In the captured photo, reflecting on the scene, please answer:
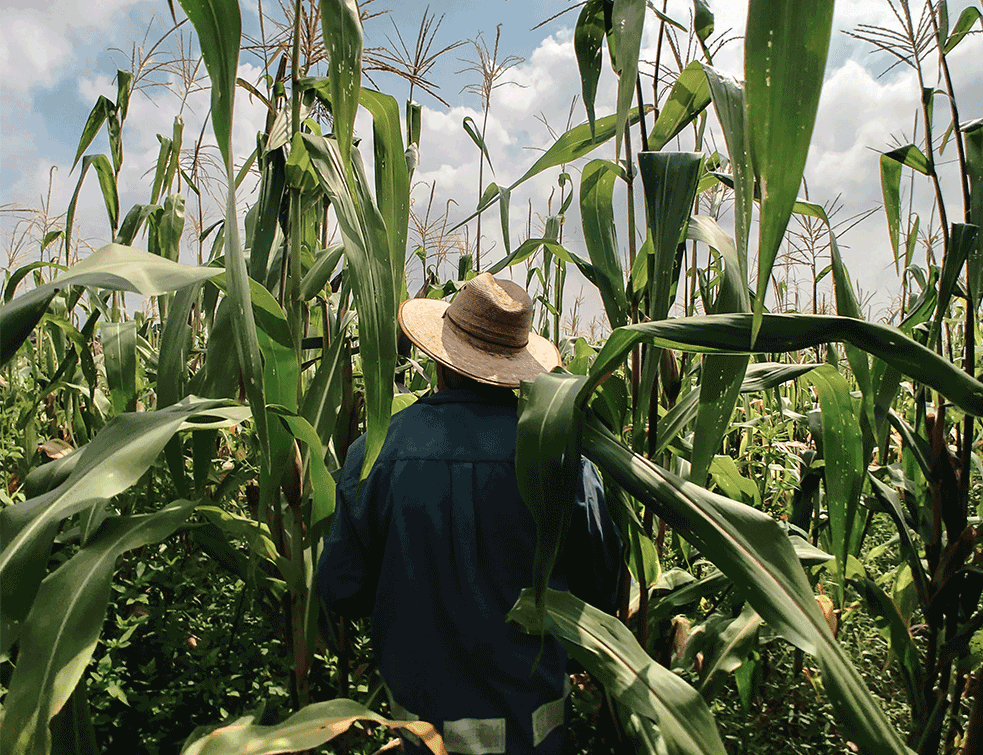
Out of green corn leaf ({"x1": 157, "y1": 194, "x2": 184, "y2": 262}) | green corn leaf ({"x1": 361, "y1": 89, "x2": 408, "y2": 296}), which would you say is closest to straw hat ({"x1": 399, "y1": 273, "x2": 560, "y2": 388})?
green corn leaf ({"x1": 361, "y1": 89, "x2": 408, "y2": 296})

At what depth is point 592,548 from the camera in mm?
1060

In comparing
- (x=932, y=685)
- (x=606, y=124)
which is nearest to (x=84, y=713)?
(x=606, y=124)

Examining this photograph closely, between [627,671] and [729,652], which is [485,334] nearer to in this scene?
[627,671]

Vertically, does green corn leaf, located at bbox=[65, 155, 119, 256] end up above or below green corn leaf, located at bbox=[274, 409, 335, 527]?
above

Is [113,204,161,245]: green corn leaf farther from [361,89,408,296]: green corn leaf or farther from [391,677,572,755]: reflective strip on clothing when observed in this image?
[391,677,572,755]: reflective strip on clothing

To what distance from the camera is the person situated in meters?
1.01

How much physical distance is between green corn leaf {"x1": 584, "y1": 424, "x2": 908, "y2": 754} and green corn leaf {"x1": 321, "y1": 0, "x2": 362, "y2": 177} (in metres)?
0.40

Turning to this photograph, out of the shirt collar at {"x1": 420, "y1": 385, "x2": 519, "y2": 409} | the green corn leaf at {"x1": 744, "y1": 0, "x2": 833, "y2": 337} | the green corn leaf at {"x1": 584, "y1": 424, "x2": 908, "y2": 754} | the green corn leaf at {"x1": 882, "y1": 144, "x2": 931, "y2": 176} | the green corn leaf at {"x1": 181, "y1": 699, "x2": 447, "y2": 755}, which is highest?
the green corn leaf at {"x1": 882, "y1": 144, "x2": 931, "y2": 176}

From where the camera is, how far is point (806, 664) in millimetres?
1527

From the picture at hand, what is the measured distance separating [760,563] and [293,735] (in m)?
0.51

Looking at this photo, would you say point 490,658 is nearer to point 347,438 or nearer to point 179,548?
point 347,438

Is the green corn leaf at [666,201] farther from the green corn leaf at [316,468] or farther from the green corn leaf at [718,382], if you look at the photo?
the green corn leaf at [316,468]

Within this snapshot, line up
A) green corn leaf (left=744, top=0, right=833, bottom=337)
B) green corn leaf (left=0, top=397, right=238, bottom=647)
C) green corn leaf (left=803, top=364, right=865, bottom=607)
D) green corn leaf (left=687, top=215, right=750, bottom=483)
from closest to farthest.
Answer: green corn leaf (left=744, top=0, right=833, bottom=337), green corn leaf (left=0, top=397, right=238, bottom=647), green corn leaf (left=687, top=215, right=750, bottom=483), green corn leaf (left=803, top=364, right=865, bottom=607)

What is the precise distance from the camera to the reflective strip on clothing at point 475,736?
1.01m
